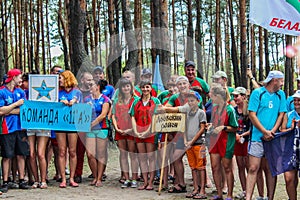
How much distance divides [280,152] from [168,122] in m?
1.83

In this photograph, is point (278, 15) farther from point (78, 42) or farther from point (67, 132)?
point (78, 42)

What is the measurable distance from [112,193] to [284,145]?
2764 mm

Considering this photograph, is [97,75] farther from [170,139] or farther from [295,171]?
[295,171]

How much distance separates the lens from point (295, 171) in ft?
17.9

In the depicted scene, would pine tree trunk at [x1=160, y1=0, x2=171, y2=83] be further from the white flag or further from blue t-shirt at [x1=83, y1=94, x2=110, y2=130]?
the white flag

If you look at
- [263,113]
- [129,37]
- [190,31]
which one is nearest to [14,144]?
[263,113]

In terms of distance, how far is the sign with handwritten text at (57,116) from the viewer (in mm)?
7000

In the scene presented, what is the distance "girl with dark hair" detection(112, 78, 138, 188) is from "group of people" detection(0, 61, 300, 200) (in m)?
0.02

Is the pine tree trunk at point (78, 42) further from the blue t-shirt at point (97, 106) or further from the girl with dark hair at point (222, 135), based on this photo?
the girl with dark hair at point (222, 135)

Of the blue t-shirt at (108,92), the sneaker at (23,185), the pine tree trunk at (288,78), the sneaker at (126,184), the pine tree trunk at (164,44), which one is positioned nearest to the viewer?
the sneaker at (23,185)

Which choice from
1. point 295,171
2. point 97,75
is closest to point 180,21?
point 97,75

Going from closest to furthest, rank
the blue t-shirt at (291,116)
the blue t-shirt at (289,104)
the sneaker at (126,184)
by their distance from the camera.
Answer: the blue t-shirt at (291,116) → the blue t-shirt at (289,104) → the sneaker at (126,184)

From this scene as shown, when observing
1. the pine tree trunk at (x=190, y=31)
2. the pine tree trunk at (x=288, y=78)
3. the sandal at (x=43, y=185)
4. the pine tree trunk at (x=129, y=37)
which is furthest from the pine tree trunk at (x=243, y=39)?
the sandal at (x=43, y=185)

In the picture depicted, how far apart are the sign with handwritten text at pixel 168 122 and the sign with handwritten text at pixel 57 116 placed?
1143mm
